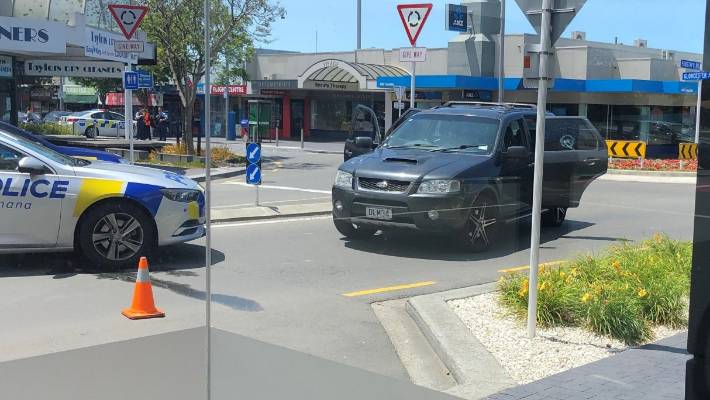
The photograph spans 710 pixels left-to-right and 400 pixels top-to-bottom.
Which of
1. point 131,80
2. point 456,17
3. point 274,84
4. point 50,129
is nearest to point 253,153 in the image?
point 131,80

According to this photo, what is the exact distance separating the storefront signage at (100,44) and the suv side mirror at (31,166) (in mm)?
12421

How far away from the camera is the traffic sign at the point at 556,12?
557 cm

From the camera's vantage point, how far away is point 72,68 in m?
26.2

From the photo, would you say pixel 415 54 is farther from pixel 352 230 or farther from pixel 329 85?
pixel 329 85

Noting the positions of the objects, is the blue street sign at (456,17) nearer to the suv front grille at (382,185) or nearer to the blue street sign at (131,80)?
the blue street sign at (131,80)

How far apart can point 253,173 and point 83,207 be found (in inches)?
204

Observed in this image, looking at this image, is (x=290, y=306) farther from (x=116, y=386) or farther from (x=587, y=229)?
(x=587, y=229)

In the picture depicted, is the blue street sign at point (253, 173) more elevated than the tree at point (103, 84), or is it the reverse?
the tree at point (103, 84)

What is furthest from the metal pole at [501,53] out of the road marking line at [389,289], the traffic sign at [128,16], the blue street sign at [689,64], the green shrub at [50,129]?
the green shrub at [50,129]

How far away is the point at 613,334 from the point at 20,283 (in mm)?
5477

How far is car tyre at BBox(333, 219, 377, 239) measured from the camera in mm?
10008

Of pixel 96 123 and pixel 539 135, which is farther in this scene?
pixel 96 123

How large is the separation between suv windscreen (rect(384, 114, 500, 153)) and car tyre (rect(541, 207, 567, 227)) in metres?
2.42

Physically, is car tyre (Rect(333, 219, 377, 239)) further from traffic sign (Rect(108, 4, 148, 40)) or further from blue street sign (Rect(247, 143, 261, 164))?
traffic sign (Rect(108, 4, 148, 40))
